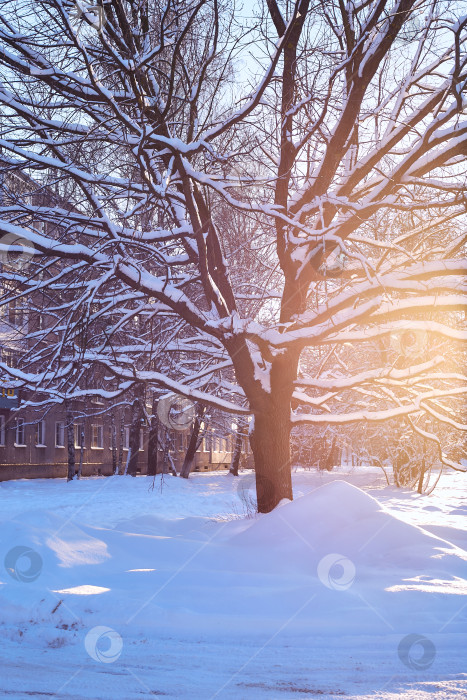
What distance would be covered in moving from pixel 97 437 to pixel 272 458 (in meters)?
30.5

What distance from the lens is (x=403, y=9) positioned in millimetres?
7395

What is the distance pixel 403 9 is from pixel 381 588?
20.2 ft

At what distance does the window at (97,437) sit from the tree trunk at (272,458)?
96.0 feet

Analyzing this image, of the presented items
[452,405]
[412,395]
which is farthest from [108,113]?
[452,405]

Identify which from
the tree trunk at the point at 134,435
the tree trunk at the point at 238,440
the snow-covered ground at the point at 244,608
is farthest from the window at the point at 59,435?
the snow-covered ground at the point at 244,608

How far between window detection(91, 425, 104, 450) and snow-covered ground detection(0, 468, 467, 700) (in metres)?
29.9

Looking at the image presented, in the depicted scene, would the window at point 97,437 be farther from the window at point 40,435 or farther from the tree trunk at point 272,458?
the tree trunk at point 272,458

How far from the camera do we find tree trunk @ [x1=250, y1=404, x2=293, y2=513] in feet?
30.7

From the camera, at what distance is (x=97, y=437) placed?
126 ft

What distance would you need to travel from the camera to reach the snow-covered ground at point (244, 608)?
3.97 meters

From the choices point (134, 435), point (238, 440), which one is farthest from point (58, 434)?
point (238, 440)

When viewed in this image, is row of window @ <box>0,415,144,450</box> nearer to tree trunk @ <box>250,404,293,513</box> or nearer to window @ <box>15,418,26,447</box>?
window @ <box>15,418,26,447</box>

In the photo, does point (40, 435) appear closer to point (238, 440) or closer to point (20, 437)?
point (20, 437)

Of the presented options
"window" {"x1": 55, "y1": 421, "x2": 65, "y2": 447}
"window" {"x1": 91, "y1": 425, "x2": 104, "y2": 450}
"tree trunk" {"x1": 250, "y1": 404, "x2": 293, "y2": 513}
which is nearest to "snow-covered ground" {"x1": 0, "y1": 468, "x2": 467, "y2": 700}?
"tree trunk" {"x1": 250, "y1": 404, "x2": 293, "y2": 513}
